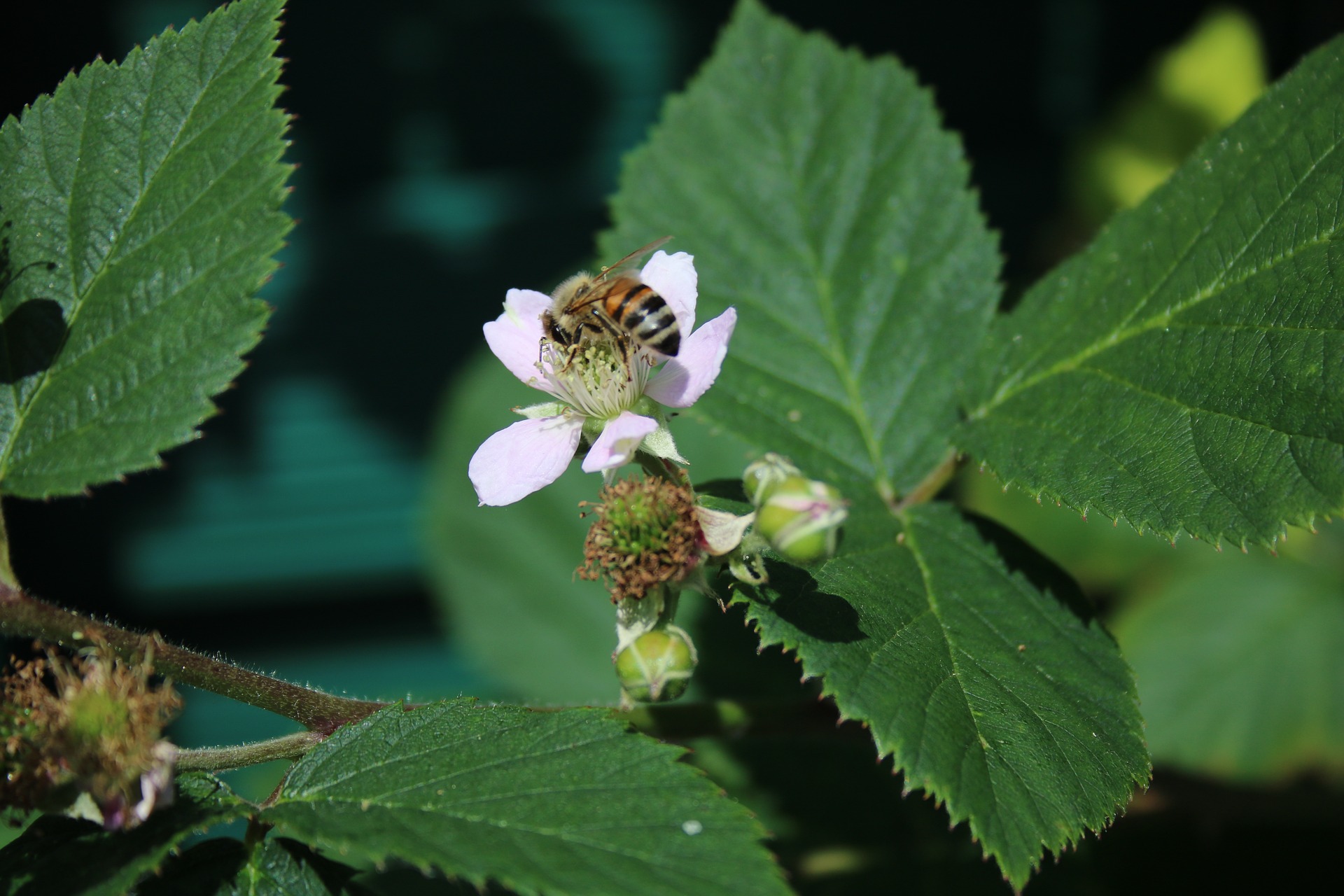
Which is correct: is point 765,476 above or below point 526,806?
above

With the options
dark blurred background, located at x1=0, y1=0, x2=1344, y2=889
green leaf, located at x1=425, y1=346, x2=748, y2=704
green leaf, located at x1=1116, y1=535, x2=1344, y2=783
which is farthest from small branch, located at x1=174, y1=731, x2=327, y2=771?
dark blurred background, located at x1=0, y1=0, x2=1344, y2=889

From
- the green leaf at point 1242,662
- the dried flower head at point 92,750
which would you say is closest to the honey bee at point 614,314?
the dried flower head at point 92,750

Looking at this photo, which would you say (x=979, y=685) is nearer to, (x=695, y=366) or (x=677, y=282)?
(x=695, y=366)

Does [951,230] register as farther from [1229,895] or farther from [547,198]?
[547,198]

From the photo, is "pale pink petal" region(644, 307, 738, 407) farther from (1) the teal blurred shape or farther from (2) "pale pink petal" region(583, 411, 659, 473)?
(1) the teal blurred shape

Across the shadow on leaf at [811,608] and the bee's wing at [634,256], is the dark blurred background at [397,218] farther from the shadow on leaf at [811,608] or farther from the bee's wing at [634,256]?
the shadow on leaf at [811,608]

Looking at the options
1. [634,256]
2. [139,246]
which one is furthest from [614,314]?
[139,246]
